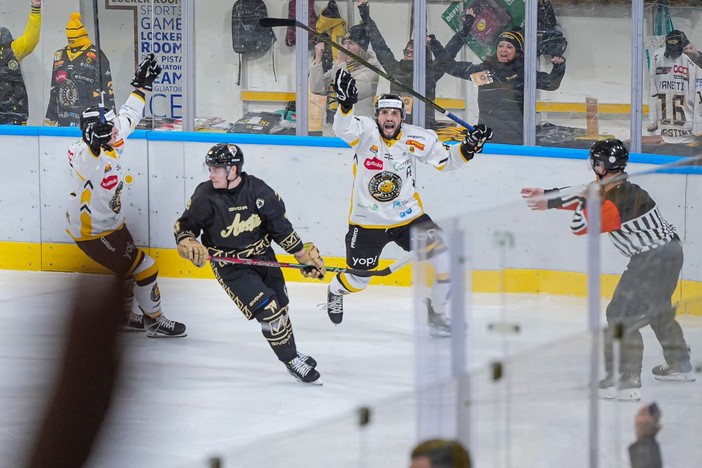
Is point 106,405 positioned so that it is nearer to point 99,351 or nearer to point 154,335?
point 99,351

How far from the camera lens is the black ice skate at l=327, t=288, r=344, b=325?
22.3 ft

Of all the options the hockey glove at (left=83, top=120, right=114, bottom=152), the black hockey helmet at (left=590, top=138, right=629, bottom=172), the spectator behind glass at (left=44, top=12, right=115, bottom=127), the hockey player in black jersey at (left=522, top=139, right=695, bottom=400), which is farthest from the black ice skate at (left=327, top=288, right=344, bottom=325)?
the hockey player in black jersey at (left=522, top=139, right=695, bottom=400)

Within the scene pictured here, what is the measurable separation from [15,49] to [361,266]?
3.01m

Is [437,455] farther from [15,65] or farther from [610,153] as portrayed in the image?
[15,65]

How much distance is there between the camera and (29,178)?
323 inches

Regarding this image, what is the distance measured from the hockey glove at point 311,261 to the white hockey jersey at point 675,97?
8.35 ft

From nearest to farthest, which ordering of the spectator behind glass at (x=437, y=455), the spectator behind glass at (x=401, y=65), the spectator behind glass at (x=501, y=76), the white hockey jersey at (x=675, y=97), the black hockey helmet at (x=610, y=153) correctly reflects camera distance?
the spectator behind glass at (x=437, y=455) < the black hockey helmet at (x=610, y=153) < the white hockey jersey at (x=675, y=97) < the spectator behind glass at (x=501, y=76) < the spectator behind glass at (x=401, y=65)

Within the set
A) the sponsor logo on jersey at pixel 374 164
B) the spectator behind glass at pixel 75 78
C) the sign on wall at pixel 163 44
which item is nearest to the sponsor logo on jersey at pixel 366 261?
the sponsor logo on jersey at pixel 374 164

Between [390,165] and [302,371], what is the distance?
1398 mm

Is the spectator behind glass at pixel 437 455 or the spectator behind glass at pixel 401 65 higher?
the spectator behind glass at pixel 401 65

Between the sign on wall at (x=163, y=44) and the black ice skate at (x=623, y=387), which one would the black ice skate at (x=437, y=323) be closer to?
the black ice skate at (x=623, y=387)

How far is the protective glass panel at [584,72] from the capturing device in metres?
7.55

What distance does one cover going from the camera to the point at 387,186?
21.9ft

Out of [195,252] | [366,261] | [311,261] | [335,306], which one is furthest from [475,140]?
[195,252]
